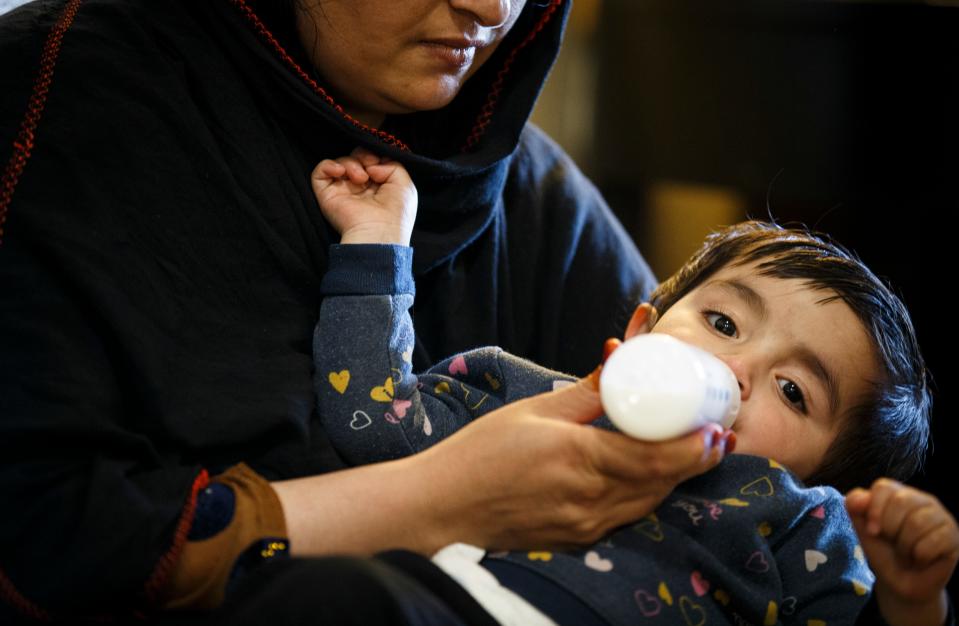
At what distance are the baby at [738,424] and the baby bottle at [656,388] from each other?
0.35ft

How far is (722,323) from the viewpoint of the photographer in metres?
1.15

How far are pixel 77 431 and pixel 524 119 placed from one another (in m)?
0.69

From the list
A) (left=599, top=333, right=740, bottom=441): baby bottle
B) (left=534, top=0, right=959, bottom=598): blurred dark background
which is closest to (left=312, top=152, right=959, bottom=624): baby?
(left=599, top=333, right=740, bottom=441): baby bottle

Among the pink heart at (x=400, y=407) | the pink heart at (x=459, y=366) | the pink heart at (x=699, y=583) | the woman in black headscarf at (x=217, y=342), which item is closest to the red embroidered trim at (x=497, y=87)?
the woman in black headscarf at (x=217, y=342)

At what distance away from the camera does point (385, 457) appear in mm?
1073

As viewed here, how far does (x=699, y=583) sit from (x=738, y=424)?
7.7 inches

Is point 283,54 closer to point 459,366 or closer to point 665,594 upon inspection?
point 459,366

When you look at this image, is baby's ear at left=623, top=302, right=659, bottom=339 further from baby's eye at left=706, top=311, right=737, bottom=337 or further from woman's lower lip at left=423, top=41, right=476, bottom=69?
woman's lower lip at left=423, top=41, right=476, bottom=69

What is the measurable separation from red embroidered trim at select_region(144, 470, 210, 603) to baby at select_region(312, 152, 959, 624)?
20cm

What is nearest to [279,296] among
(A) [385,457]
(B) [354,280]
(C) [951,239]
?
(B) [354,280]

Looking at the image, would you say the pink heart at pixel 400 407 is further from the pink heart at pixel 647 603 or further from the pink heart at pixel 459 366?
the pink heart at pixel 647 603

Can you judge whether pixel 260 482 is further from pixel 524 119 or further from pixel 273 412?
pixel 524 119

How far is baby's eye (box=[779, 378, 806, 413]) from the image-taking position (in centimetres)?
112

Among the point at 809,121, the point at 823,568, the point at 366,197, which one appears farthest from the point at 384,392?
the point at 809,121
